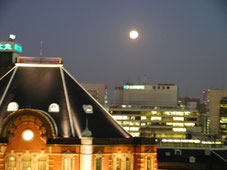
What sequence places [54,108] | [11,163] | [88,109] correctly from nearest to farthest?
[11,163] < [54,108] < [88,109]

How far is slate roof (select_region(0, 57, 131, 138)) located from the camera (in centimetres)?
7400

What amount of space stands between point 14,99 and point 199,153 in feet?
105

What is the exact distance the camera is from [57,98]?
76062mm

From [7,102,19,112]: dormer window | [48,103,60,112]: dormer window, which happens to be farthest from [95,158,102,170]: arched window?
[7,102,19,112]: dormer window

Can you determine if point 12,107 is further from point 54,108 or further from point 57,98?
point 57,98

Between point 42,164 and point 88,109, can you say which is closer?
point 42,164

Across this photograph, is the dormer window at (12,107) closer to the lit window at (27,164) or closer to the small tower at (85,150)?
the lit window at (27,164)

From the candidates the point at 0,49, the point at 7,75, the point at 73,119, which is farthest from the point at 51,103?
the point at 0,49

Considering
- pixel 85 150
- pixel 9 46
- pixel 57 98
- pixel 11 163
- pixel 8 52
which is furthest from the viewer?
pixel 9 46

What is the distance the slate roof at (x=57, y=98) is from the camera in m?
74.0

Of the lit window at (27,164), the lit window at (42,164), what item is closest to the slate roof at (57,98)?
the lit window at (42,164)

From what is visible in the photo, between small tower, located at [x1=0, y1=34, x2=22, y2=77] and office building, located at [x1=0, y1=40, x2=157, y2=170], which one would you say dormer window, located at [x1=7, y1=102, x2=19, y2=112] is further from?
small tower, located at [x1=0, y1=34, x2=22, y2=77]

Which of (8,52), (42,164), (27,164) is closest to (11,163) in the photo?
(27,164)

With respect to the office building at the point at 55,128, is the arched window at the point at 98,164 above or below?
below
